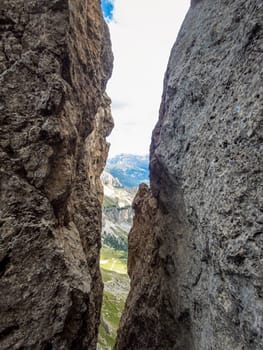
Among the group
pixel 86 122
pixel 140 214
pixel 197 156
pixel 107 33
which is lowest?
pixel 140 214

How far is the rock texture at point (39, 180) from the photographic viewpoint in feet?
46.4

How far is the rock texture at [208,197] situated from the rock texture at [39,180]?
611cm

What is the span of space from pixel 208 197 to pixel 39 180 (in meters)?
8.90

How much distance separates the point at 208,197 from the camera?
1477cm

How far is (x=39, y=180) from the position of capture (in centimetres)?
1566

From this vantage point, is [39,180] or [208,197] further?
[39,180]

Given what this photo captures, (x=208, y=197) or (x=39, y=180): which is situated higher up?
(x=208, y=197)

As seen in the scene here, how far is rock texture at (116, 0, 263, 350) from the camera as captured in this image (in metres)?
11.8

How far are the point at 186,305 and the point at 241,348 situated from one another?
6343 mm

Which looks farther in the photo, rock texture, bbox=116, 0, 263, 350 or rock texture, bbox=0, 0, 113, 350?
rock texture, bbox=0, 0, 113, 350

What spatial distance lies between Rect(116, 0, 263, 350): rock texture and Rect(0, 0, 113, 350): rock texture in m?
6.11

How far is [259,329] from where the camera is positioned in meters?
10.6

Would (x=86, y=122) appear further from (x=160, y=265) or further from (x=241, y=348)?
(x=241, y=348)

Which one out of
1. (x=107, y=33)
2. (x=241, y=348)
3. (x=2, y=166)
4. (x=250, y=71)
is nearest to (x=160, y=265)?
(x=241, y=348)
